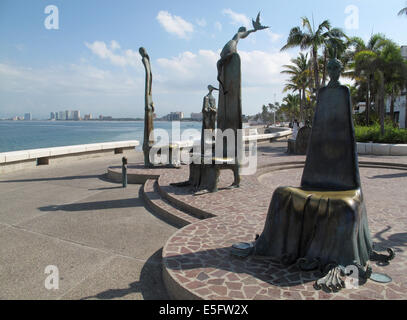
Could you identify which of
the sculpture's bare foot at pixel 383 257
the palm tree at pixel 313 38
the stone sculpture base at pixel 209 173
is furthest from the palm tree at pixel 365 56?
the sculpture's bare foot at pixel 383 257

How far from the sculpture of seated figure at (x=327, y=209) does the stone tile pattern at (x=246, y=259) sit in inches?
7.8

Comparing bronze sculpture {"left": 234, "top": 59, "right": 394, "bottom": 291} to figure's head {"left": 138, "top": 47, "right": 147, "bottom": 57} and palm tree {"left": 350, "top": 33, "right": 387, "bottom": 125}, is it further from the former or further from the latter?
palm tree {"left": 350, "top": 33, "right": 387, "bottom": 125}

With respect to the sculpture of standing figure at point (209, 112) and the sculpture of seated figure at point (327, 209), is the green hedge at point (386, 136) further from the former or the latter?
the sculpture of seated figure at point (327, 209)

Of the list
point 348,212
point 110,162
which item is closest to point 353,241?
point 348,212

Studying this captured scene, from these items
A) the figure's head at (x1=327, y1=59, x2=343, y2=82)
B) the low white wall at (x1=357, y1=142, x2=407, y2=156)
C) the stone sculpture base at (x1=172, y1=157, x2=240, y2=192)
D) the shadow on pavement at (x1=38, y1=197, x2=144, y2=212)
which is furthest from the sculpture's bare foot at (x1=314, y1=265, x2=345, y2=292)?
the low white wall at (x1=357, y1=142, x2=407, y2=156)

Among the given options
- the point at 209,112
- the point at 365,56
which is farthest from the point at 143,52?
the point at 365,56

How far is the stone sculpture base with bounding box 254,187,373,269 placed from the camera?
3.13m

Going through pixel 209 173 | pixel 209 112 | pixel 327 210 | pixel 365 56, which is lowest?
pixel 209 173

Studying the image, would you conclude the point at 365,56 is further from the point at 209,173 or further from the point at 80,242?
the point at 80,242

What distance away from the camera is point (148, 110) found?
11.2 m

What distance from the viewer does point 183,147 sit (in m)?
16.8

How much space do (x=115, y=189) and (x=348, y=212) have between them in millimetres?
7003

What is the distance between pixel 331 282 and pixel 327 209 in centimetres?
77
